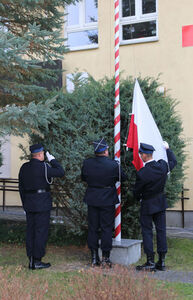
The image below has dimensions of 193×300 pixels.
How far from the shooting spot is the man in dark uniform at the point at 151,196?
18.6 ft

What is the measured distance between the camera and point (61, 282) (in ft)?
16.2

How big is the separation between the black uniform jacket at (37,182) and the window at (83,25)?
20.3 ft

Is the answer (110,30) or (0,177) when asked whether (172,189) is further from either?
(0,177)

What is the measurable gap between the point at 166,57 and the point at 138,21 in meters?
1.38

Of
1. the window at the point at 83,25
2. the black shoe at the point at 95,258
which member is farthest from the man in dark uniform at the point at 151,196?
the window at the point at 83,25

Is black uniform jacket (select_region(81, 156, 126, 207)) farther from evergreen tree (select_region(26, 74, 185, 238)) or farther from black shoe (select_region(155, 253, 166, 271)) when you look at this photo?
black shoe (select_region(155, 253, 166, 271))

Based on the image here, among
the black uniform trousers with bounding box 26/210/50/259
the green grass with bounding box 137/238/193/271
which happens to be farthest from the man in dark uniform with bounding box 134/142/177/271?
the black uniform trousers with bounding box 26/210/50/259

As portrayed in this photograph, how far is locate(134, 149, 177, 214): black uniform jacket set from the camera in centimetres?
566

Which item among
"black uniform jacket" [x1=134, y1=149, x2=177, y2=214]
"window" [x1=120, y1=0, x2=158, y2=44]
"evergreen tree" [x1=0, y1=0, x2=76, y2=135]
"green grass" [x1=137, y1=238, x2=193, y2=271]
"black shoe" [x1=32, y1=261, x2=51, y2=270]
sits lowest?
"green grass" [x1=137, y1=238, x2=193, y2=271]

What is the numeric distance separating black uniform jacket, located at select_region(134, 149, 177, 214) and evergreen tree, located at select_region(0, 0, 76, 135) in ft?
5.12

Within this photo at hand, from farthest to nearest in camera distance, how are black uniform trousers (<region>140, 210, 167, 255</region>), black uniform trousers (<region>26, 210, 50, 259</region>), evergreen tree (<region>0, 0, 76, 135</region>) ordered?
black uniform trousers (<region>26, 210, 50, 259</region>) < black uniform trousers (<region>140, 210, 167, 255</region>) < evergreen tree (<region>0, 0, 76, 135</region>)

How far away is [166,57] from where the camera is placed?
10.4 meters

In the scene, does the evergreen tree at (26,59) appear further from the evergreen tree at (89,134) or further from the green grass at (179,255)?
the green grass at (179,255)

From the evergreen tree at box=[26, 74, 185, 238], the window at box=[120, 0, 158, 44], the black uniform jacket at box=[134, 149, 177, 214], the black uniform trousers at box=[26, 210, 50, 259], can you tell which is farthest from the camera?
the window at box=[120, 0, 158, 44]
